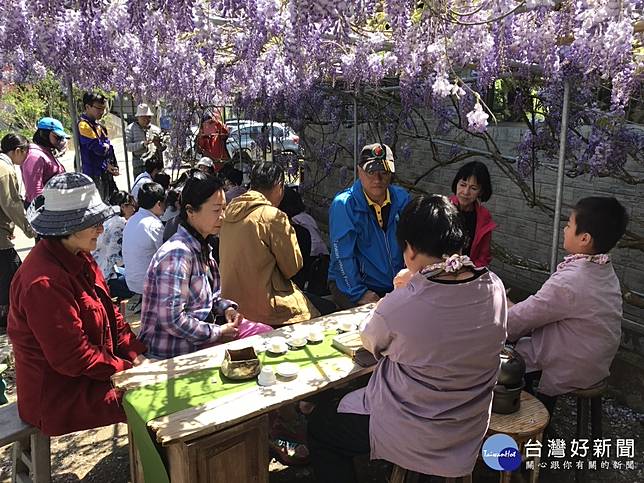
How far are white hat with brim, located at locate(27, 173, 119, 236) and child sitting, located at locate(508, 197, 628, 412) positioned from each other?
224 cm

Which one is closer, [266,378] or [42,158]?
[266,378]

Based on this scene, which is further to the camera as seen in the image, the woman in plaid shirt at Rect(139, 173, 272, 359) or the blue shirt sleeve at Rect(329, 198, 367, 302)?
the blue shirt sleeve at Rect(329, 198, 367, 302)

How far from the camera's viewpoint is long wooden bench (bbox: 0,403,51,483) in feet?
8.53

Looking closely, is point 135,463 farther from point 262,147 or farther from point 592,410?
point 262,147

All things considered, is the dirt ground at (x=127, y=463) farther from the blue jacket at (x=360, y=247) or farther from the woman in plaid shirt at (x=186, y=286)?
the blue jacket at (x=360, y=247)

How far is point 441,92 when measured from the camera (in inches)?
144

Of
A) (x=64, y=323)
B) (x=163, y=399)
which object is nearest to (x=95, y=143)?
(x=64, y=323)

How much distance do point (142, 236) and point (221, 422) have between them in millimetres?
2596

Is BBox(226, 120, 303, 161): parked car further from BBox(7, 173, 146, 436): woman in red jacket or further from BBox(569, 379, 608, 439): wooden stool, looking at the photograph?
BBox(569, 379, 608, 439): wooden stool

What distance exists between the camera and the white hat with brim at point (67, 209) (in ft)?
8.12

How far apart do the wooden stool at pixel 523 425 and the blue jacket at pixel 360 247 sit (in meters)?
1.45

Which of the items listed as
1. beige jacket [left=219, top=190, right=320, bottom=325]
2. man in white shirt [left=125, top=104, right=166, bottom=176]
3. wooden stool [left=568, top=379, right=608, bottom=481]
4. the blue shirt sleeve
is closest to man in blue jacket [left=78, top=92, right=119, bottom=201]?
man in white shirt [left=125, top=104, right=166, bottom=176]

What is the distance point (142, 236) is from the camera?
434 centimetres

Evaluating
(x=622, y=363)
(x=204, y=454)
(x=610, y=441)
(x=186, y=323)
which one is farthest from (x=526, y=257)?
(x=204, y=454)
